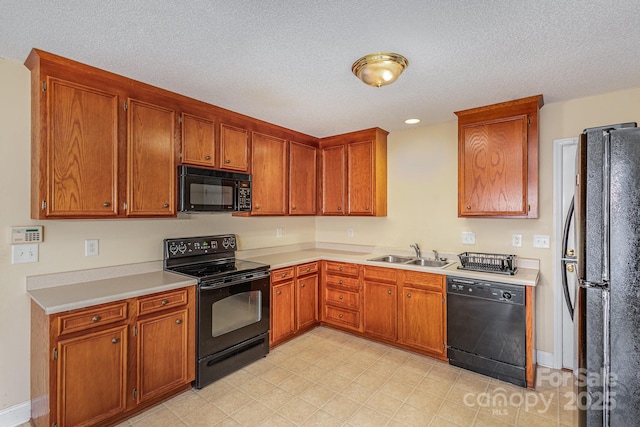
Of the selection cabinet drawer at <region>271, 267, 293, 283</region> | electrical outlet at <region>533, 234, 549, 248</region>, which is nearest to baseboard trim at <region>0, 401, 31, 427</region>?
cabinet drawer at <region>271, 267, 293, 283</region>

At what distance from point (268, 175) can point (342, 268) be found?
1341mm

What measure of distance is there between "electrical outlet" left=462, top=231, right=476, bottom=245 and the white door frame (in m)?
0.67

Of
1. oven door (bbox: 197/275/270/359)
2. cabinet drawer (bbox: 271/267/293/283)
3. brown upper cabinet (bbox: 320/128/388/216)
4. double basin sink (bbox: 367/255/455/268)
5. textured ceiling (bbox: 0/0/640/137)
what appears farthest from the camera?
brown upper cabinet (bbox: 320/128/388/216)

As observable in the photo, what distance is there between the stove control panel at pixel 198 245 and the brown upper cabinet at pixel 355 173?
1329 millimetres

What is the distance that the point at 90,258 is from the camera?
2398 mm

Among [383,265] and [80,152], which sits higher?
[80,152]

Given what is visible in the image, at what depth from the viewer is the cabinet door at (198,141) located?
2.70 metres

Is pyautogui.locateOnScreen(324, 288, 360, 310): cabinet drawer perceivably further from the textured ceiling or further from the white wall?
the textured ceiling

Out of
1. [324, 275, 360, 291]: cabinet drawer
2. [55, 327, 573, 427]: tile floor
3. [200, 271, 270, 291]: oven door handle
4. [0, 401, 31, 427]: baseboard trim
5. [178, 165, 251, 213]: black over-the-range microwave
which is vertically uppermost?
[178, 165, 251, 213]: black over-the-range microwave

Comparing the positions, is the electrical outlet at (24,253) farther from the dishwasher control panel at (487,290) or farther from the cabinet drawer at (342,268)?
the dishwasher control panel at (487,290)

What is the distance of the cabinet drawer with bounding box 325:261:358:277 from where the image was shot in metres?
3.50

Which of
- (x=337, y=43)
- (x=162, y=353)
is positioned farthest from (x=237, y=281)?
(x=337, y=43)

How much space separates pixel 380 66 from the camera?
1.98 m

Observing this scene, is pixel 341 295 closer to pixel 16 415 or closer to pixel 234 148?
pixel 234 148
